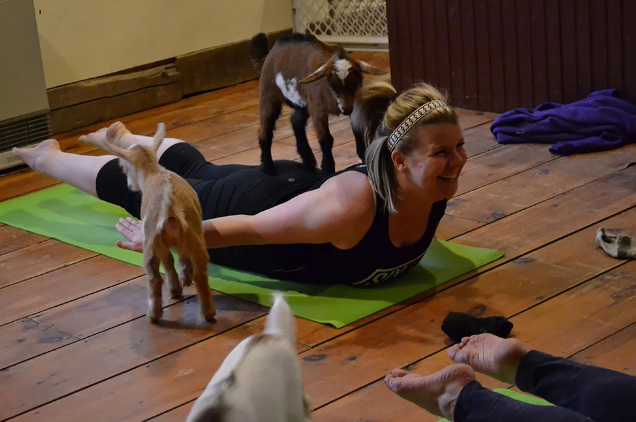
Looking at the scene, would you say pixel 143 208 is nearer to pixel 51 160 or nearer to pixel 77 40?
pixel 51 160

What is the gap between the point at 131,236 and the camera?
271 cm

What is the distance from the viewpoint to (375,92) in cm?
258

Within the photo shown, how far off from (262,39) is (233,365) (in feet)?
5.95

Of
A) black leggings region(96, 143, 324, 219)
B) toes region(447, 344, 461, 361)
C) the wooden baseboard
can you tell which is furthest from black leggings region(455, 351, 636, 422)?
the wooden baseboard

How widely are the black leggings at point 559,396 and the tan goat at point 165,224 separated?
36.0 inches

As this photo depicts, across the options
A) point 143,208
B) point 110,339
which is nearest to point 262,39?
point 143,208

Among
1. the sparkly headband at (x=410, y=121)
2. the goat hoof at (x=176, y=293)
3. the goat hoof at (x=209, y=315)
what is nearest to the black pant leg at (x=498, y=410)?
the sparkly headband at (x=410, y=121)

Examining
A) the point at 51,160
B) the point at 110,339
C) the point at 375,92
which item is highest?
the point at 375,92

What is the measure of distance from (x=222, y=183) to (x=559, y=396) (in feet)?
4.92

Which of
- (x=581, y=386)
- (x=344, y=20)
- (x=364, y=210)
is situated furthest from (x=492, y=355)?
(x=344, y=20)

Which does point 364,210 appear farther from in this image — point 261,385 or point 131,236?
point 261,385

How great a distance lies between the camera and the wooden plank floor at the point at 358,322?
84.5 inches

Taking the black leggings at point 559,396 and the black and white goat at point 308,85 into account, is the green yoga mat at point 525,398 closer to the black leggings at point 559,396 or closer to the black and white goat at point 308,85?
the black leggings at point 559,396

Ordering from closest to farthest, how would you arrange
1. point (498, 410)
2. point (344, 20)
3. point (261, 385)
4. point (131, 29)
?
point (261, 385) → point (498, 410) → point (131, 29) → point (344, 20)
